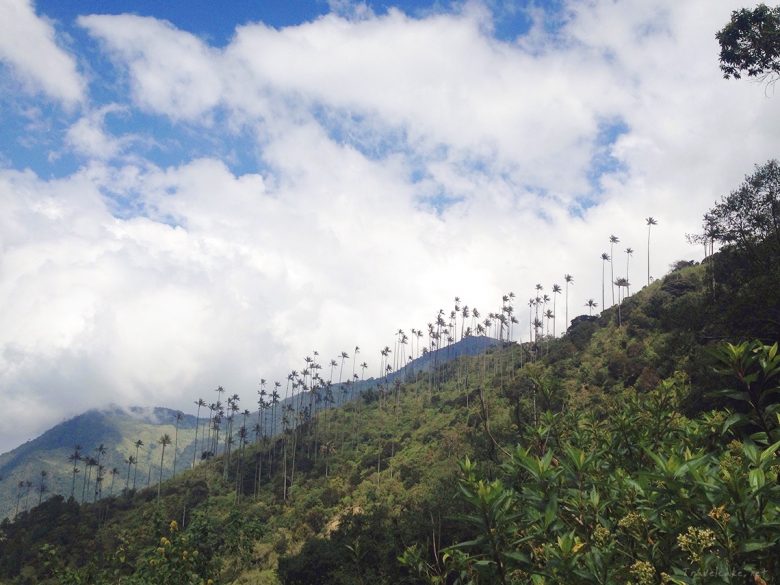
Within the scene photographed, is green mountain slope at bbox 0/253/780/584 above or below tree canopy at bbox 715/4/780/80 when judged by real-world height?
below

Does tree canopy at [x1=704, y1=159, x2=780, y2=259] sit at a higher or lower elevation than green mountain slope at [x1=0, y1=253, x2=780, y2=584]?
higher

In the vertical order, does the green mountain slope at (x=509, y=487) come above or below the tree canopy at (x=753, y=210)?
below

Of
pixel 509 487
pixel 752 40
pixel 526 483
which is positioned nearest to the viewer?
pixel 526 483

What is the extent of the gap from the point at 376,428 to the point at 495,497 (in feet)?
343

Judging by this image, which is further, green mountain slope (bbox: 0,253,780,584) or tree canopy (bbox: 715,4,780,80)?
tree canopy (bbox: 715,4,780,80)

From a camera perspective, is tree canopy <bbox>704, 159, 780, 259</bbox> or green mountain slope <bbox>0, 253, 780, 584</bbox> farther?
tree canopy <bbox>704, 159, 780, 259</bbox>

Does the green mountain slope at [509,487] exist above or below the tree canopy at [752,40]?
below

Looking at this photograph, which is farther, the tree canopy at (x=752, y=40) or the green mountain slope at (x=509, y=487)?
the tree canopy at (x=752, y=40)

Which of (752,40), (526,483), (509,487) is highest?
(752,40)

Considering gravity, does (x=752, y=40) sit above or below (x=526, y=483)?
above

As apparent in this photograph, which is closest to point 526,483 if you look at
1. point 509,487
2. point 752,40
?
point 509,487

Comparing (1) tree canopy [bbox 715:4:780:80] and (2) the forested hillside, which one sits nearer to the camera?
(2) the forested hillside

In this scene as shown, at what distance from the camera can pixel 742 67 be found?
23.5m

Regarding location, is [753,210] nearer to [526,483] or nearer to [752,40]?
[752,40]
